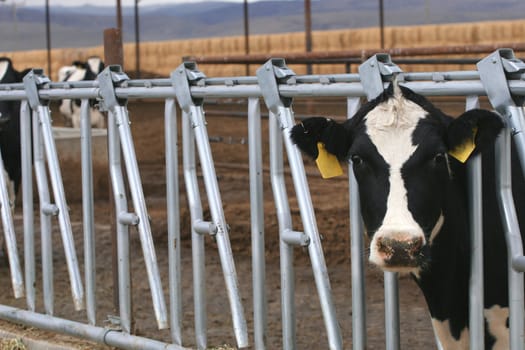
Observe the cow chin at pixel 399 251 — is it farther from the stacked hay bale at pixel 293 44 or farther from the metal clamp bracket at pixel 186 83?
the stacked hay bale at pixel 293 44

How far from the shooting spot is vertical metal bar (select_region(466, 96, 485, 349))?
356 centimetres

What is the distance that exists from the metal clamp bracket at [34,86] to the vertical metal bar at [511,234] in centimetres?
295

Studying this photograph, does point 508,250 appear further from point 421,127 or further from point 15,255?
point 15,255

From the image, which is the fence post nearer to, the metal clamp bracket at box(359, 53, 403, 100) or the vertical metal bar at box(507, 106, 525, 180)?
the vertical metal bar at box(507, 106, 525, 180)

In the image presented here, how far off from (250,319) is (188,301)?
68 centimetres

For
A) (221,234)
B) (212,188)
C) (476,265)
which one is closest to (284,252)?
(221,234)

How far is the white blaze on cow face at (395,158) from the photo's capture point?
3.28 m

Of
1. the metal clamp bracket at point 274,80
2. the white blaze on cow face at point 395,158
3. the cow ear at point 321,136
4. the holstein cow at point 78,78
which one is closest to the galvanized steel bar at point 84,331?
the metal clamp bracket at point 274,80

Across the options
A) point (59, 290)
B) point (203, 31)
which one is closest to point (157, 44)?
point (203, 31)

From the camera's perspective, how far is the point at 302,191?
4.18m

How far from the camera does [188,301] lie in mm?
6887

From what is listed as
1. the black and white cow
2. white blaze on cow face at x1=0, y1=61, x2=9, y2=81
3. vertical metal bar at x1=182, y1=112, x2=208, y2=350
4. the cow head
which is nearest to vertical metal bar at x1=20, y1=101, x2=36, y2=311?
vertical metal bar at x1=182, y1=112, x2=208, y2=350

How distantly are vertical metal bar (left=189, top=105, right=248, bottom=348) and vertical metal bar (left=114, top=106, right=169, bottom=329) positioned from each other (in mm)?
394

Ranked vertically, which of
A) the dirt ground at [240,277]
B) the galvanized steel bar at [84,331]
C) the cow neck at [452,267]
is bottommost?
the dirt ground at [240,277]
